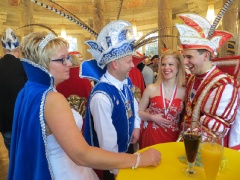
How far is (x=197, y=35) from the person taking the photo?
6.59 ft

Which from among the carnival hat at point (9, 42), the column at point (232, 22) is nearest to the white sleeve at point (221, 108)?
the carnival hat at point (9, 42)

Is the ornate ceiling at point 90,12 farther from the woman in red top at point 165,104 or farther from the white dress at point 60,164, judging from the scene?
the white dress at point 60,164

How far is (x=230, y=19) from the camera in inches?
189

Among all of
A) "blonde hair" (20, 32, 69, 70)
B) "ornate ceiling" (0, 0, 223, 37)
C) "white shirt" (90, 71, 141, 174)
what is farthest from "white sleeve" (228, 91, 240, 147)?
"ornate ceiling" (0, 0, 223, 37)

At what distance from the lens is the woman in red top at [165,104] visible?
247 cm

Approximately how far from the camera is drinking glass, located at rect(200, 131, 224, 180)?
109cm

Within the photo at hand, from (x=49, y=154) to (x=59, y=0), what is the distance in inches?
640

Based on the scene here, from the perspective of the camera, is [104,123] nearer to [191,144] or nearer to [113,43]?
[113,43]

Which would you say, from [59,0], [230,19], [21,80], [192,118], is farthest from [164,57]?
[59,0]

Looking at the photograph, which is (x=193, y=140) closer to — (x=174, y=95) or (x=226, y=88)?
(x=226, y=88)

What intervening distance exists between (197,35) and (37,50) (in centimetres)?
142

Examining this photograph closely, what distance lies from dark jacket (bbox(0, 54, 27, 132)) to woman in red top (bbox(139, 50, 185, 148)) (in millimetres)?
1750

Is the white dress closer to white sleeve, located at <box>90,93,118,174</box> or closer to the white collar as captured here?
white sleeve, located at <box>90,93,118,174</box>

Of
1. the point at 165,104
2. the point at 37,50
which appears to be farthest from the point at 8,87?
the point at 165,104
